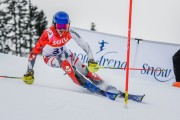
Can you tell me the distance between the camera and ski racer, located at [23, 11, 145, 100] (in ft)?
19.7

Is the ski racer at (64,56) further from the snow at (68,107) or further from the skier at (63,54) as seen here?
the snow at (68,107)

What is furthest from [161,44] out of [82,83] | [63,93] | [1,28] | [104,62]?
[1,28]

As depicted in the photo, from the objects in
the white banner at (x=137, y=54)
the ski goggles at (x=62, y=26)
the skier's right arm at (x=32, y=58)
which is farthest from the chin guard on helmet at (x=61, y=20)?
the white banner at (x=137, y=54)

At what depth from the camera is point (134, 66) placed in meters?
10.1

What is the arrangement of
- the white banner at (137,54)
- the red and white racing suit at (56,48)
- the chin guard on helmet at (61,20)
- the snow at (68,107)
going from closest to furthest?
the snow at (68,107)
the chin guard on helmet at (61,20)
the red and white racing suit at (56,48)
the white banner at (137,54)

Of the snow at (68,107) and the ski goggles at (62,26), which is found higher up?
the ski goggles at (62,26)

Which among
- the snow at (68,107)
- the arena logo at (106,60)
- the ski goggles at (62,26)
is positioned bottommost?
the snow at (68,107)

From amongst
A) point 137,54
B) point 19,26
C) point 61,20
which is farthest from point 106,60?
point 19,26

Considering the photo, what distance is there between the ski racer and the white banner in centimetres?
361

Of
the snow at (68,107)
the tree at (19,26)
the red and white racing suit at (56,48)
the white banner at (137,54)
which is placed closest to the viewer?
the snow at (68,107)

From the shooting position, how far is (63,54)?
665cm

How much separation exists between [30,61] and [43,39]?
43 centimetres

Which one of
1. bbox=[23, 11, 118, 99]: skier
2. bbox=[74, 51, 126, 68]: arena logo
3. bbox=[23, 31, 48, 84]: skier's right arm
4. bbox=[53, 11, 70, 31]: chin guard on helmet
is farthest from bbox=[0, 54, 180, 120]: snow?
bbox=[74, 51, 126, 68]: arena logo

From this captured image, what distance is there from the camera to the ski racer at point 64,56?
600cm
